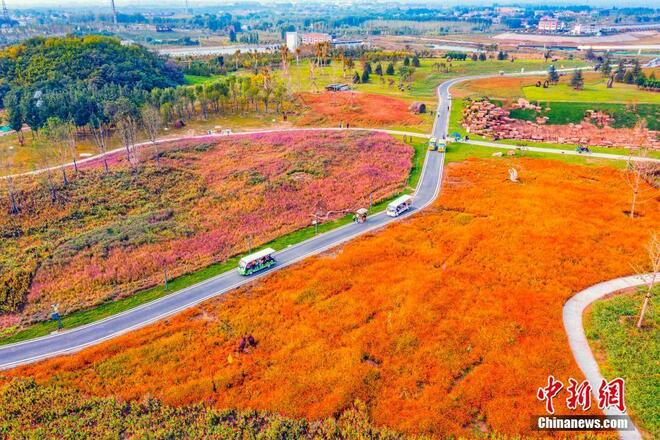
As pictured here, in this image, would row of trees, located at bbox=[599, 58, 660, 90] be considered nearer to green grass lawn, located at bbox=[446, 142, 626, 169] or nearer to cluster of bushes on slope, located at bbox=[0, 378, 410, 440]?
green grass lawn, located at bbox=[446, 142, 626, 169]

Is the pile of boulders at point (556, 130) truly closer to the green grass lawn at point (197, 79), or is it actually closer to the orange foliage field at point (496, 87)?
the orange foliage field at point (496, 87)

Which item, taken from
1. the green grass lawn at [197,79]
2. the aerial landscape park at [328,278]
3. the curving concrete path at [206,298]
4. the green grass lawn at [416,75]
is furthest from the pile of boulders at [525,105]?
the green grass lawn at [197,79]

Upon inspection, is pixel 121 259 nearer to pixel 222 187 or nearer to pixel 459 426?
pixel 222 187

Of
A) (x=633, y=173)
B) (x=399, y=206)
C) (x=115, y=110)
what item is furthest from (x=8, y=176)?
(x=633, y=173)

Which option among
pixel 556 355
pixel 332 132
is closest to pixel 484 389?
pixel 556 355

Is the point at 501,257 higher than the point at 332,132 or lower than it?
lower

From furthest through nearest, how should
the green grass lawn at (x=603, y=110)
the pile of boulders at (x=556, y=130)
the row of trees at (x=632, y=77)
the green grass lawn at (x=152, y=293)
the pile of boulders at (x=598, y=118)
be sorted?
the row of trees at (x=632, y=77) → the pile of boulders at (x=598, y=118) → the green grass lawn at (x=603, y=110) → the pile of boulders at (x=556, y=130) → the green grass lawn at (x=152, y=293)
